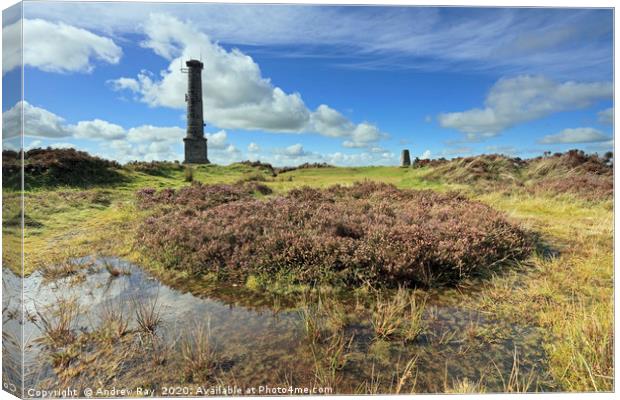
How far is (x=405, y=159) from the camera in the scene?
4.41 meters

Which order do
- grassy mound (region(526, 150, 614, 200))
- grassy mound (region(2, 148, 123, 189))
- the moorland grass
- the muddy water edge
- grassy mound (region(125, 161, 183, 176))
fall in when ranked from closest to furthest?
the muddy water edge
the moorland grass
grassy mound (region(2, 148, 123, 189))
grassy mound (region(125, 161, 183, 176))
grassy mound (region(526, 150, 614, 200))

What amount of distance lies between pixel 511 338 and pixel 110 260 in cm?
610

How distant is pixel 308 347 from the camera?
11.6 ft

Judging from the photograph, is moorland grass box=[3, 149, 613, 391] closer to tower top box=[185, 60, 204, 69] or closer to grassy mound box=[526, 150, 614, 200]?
grassy mound box=[526, 150, 614, 200]

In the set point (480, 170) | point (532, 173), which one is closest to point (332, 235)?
point (480, 170)

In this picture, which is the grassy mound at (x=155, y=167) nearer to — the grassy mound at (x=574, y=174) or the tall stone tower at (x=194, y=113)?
the tall stone tower at (x=194, y=113)

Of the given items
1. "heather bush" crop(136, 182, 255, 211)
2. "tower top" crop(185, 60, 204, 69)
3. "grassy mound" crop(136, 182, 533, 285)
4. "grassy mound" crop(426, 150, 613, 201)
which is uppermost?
"tower top" crop(185, 60, 204, 69)

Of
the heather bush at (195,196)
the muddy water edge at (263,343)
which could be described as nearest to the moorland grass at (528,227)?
the heather bush at (195,196)

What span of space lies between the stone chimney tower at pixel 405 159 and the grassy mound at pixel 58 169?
14.2ft

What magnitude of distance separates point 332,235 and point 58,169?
4.25 m
